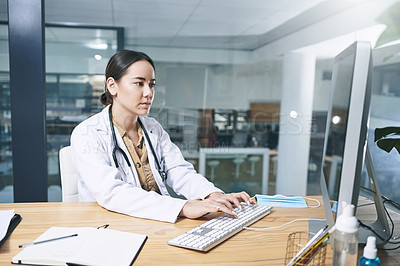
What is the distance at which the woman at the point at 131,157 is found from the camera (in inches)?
54.0

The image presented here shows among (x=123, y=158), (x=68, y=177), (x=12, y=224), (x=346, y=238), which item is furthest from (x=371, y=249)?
(x=68, y=177)

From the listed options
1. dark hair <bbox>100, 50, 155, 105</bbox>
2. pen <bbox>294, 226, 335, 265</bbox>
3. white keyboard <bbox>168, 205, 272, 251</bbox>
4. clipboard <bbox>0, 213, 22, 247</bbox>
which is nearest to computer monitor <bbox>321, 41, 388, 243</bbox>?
pen <bbox>294, 226, 335, 265</bbox>

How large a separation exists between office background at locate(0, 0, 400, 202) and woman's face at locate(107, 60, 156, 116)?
48.8 inches

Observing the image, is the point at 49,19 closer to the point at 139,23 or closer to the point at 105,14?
the point at 105,14

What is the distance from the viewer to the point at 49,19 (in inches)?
116

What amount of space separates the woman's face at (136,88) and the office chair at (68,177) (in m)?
0.36

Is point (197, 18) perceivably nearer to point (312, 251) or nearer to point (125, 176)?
point (125, 176)

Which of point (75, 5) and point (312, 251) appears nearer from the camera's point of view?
point (312, 251)

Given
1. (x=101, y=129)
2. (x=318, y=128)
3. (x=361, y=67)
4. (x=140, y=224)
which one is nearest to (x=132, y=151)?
(x=101, y=129)

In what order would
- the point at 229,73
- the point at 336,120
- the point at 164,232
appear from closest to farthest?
the point at 336,120 < the point at 164,232 < the point at 229,73

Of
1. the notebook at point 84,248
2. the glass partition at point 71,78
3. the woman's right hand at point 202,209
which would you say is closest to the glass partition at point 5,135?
the glass partition at point 71,78

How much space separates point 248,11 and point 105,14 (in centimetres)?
122

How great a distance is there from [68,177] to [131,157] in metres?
0.30

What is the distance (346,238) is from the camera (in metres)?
0.79
